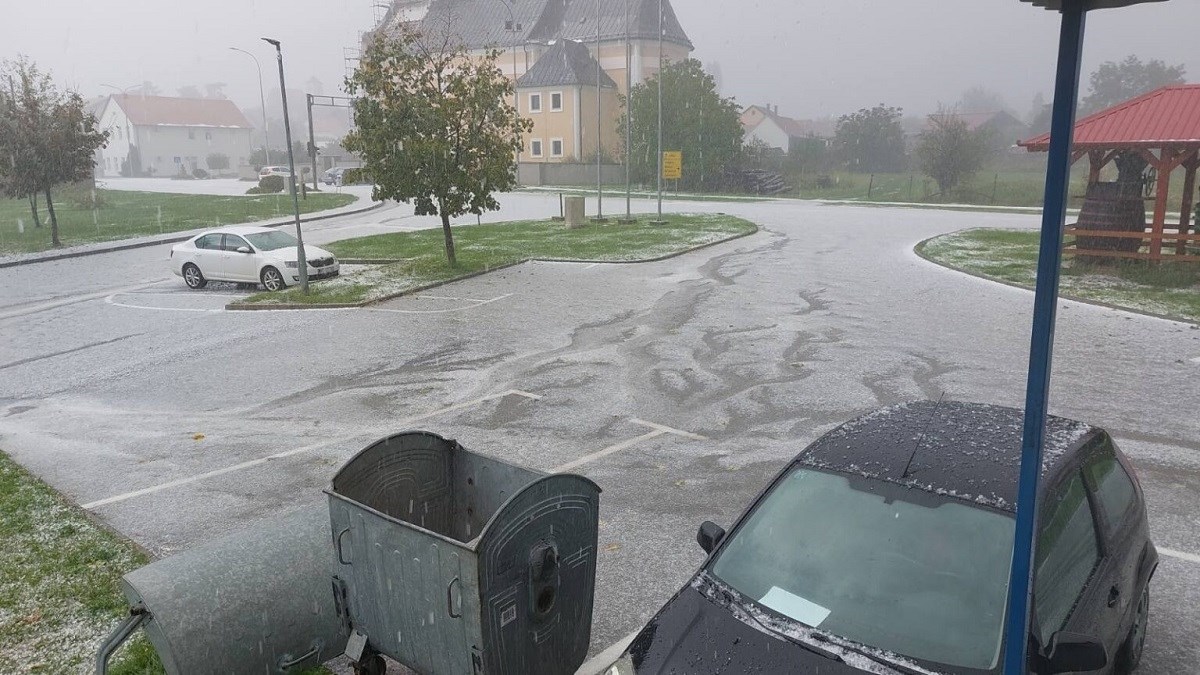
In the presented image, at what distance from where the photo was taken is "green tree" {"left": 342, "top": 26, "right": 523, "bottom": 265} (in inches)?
761

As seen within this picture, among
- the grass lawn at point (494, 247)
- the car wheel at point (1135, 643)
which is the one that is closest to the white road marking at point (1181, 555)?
the car wheel at point (1135, 643)

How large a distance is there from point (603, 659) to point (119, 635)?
8.41 feet

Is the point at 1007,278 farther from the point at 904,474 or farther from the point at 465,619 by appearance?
the point at 465,619

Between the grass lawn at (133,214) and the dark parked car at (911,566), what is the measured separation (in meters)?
32.0

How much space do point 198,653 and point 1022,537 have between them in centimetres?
389

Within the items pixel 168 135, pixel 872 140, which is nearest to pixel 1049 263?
pixel 872 140

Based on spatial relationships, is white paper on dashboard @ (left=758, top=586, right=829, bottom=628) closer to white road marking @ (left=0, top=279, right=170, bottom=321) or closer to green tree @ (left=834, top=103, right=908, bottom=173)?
white road marking @ (left=0, top=279, right=170, bottom=321)

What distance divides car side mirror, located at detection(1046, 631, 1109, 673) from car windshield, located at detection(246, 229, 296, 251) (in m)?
19.7

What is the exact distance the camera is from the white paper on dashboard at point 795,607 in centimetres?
345

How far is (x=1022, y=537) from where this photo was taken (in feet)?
8.33

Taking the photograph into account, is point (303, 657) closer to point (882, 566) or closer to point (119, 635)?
point (119, 635)

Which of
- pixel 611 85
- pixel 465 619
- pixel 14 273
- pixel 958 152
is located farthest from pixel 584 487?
pixel 611 85

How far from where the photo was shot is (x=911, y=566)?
3.51m

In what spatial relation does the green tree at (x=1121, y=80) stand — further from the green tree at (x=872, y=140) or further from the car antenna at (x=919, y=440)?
the green tree at (x=872, y=140)
